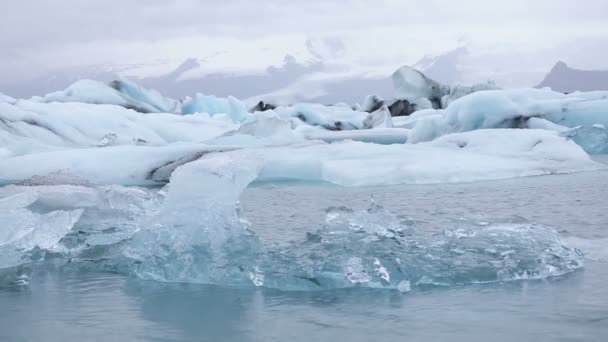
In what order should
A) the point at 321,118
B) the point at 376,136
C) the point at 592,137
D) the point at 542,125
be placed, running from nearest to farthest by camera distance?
the point at 592,137, the point at 542,125, the point at 376,136, the point at 321,118

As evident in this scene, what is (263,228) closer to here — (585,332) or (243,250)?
(243,250)

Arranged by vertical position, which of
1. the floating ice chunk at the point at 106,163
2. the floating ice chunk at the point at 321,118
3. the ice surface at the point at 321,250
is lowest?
the ice surface at the point at 321,250

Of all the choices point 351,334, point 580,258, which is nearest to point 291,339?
point 351,334

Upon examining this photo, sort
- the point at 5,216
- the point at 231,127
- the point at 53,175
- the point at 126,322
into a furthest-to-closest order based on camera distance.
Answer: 1. the point at 231,127
2. the point at 53,175
3. the point at 5,216
4. the point at 126,322

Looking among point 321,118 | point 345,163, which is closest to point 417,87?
point 321,118

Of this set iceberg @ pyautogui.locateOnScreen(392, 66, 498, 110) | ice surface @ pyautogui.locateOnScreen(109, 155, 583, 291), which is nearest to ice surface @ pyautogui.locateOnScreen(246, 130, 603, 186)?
ice surface @ pyautogui.locateOnScreen(109, 155, 583, 291)

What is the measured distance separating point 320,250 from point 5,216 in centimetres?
170

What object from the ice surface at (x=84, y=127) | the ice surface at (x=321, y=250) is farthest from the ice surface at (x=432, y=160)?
the ice surface at (x=321, y=250)

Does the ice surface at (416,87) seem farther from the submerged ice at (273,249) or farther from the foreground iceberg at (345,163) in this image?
the submerged ice at (273,249)

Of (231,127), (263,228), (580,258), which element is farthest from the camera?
(231,127)

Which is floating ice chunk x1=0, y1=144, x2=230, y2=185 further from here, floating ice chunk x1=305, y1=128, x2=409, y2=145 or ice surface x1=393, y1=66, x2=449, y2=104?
ice surface x1=393, y1=66, x2=449, y2=104

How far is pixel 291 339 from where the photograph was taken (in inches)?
102

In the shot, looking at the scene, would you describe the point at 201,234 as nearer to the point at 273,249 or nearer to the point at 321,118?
the point at 273,249

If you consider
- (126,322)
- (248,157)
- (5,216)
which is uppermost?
(248,157)
